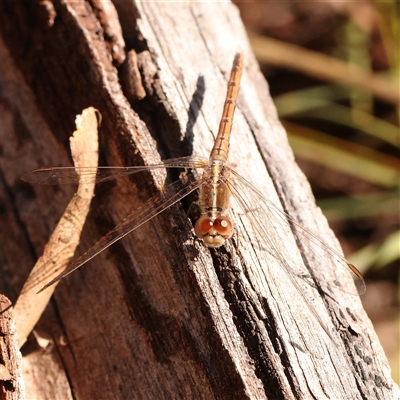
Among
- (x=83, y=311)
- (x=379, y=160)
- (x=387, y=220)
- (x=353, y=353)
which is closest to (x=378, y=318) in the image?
(x=387, y=220)

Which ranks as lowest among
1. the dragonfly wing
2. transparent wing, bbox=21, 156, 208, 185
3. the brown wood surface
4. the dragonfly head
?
the brown wood surface

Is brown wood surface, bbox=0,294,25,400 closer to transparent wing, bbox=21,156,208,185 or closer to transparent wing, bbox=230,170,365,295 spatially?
transparent wing, bbox=21,156,208,185

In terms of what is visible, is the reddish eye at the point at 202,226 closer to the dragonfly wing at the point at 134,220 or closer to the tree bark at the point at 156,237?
the tree bark at the point at 156,237

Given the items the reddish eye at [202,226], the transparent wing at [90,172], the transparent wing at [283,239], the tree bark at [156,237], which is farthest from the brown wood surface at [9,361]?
the transparent wing at [283,239]

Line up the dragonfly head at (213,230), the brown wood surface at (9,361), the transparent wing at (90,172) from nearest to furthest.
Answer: the brown wood surface at (9,361) < the dragonfly head at (213,230) < the transparent wing at (90,172)

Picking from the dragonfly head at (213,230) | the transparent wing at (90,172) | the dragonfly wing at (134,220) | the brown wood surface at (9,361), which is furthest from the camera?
the transparent wing at (90,172)

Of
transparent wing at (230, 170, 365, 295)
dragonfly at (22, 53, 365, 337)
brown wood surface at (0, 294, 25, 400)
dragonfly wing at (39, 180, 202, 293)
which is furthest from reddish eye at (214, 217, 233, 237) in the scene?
brown wood surface at (0, 294, 25, 400)
